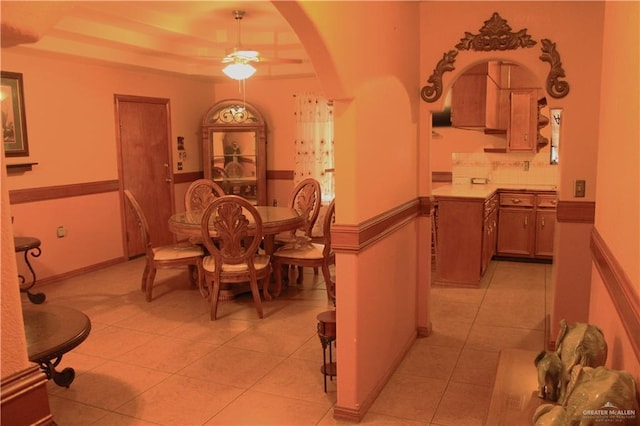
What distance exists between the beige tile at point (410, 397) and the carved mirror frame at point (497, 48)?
192cm

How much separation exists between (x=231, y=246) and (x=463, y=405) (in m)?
2.16

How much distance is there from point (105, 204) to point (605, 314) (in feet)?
17.8

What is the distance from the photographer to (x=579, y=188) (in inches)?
138

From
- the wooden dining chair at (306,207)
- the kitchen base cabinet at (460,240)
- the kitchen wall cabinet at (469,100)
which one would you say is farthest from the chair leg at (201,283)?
the kitchen wall cabinet at (469,100)

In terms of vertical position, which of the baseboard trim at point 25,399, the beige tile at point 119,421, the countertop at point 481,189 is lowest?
the beige tile at point 119,421

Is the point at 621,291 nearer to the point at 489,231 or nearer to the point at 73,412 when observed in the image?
the point at 73,412

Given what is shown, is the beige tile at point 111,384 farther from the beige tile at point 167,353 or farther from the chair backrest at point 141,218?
the chair backrest at point 141,218

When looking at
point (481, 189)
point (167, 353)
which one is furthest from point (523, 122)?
point (167, 353)

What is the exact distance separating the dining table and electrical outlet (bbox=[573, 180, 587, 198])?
2.31 metres

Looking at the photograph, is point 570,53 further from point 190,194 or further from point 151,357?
point 190,194

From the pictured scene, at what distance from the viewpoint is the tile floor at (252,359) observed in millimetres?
2891

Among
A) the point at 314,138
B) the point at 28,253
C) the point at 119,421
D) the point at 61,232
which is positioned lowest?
the point at 119,421

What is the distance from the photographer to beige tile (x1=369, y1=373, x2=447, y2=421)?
286cm

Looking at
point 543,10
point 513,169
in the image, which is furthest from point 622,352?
point 513,169
